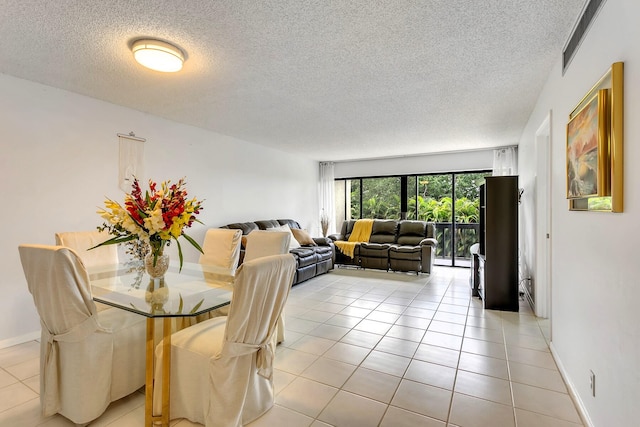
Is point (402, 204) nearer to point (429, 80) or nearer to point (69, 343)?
point (429, 80)

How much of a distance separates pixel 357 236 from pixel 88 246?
5.09m

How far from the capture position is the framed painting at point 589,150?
1489 millimetres

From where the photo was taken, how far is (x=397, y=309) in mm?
3832

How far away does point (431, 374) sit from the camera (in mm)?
2344

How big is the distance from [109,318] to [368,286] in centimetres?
369

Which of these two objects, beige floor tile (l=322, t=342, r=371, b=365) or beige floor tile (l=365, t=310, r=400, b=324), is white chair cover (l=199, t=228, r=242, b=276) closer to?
beige floor tile (l=322, t=342, r=371, b=365)

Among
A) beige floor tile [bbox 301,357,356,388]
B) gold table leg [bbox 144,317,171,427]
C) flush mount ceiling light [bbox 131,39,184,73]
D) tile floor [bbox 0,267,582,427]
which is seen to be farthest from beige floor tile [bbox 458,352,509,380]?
flush mount ceiling light [bbox 131,39,184,73]

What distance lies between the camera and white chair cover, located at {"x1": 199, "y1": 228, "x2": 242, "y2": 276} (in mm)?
3043

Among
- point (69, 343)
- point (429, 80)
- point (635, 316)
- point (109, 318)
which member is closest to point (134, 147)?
point (109, 318)

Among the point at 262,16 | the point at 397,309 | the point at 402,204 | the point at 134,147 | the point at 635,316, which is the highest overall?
the point at 262,16

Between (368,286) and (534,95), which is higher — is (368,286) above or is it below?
below

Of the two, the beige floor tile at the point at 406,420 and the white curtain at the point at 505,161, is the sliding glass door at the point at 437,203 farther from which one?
the beige floor tile at the point at 406,420

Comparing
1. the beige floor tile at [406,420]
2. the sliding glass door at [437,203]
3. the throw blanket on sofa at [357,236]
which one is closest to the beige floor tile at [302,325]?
the beige floor tile at [406,420]

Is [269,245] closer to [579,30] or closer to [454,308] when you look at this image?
A: [454,308]
